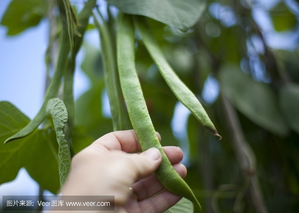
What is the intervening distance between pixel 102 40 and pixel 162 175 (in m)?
0.24

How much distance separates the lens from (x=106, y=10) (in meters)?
0.51

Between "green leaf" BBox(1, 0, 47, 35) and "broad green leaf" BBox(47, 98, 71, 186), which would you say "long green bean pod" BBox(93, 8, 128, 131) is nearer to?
"broad green leaf" BBox(47, 98, 71, 186)

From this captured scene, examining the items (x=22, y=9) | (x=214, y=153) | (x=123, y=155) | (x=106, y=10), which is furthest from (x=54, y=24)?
(x=214, y=153)

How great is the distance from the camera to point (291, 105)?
0.65m

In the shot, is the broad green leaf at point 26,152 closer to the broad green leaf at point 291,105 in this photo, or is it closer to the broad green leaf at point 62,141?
the broad green leaf at point 62,141

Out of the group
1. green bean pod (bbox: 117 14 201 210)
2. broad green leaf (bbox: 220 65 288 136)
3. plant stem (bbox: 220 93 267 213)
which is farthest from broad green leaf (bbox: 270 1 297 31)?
green bean pod (bbox: 117 14 201 210)

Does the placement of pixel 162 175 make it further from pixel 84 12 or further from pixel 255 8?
pixel 255 8

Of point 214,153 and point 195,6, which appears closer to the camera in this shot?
point 195,6

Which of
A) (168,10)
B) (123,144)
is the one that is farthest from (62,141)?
(168,10)

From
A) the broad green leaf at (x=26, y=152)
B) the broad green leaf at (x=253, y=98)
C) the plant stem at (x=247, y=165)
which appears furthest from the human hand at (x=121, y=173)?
the broad green leaf at (x=253, y=98)

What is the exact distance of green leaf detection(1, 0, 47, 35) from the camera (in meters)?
0.69

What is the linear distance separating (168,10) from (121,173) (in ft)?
0.81

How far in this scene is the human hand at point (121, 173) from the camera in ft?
0.99

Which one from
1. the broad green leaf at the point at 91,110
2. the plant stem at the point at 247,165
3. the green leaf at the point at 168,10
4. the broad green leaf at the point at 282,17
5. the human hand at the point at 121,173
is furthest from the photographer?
the broad green leaf at the point at 282,17
